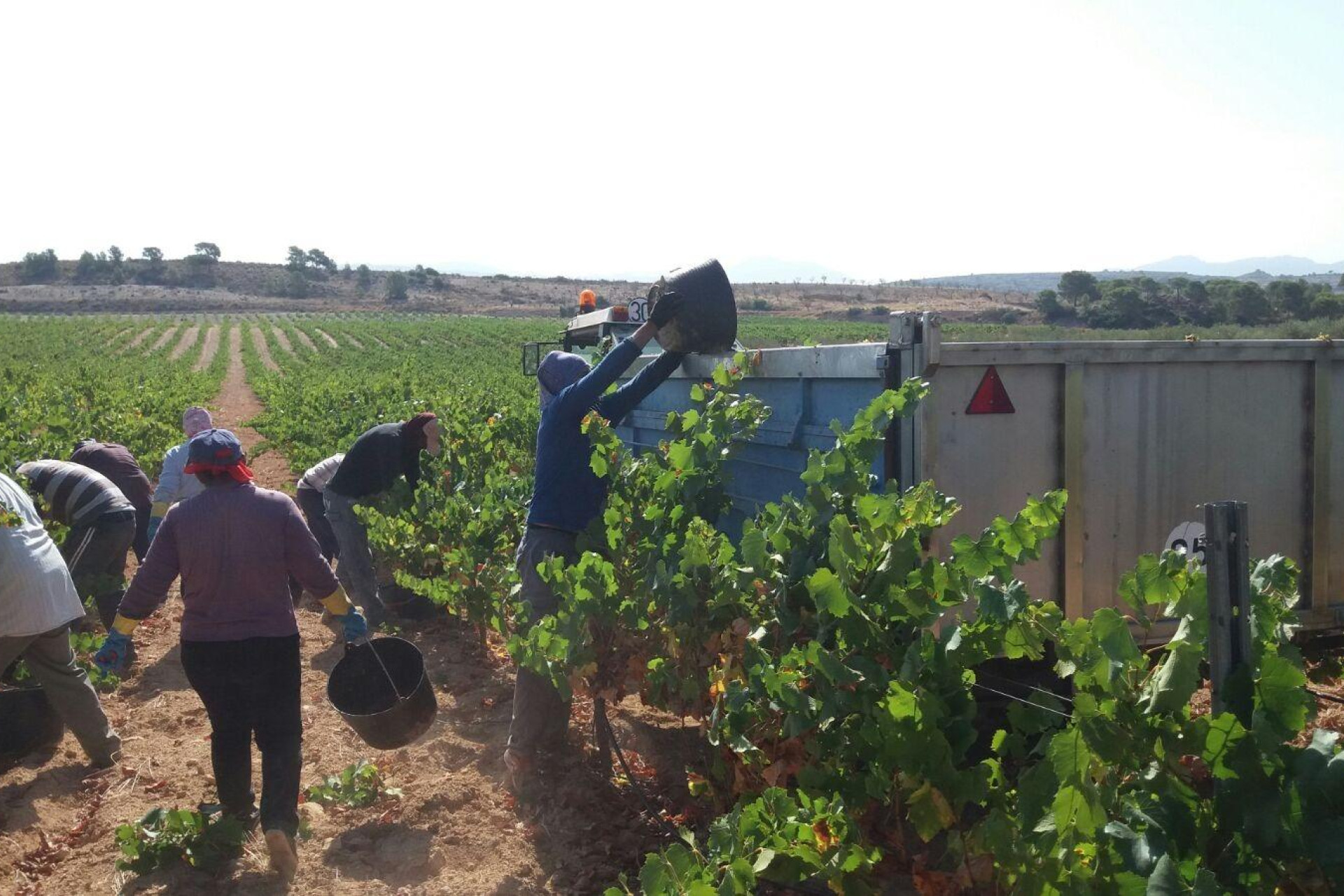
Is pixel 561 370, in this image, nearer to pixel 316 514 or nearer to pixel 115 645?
pixel 115 645

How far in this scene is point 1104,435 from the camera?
15.4ft

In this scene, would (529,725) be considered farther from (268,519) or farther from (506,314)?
(506,314)

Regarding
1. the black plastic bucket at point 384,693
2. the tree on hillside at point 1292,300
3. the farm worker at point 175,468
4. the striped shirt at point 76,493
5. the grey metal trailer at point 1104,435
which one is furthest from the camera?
the tree on hillside at point 1292,300

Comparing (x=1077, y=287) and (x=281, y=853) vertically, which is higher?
(x=1077, y=287)

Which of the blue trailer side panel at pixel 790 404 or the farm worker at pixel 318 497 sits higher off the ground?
the blue trailer side panel at pixel 790 404

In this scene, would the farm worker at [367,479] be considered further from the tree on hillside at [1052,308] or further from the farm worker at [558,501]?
the tree on hillside at [1052,308]

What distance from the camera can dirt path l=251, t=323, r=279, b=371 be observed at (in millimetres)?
45375

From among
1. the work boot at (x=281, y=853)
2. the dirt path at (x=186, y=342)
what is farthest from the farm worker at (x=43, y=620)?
the dirt path at (x=186, y=342)

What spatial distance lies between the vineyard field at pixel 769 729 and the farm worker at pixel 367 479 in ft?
0.72

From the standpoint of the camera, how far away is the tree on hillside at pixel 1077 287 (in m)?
58.5

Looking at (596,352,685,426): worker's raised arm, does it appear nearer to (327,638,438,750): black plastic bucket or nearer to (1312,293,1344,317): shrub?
(327,638,438,750): black plastic bucket

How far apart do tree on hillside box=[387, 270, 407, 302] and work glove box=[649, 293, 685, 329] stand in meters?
114

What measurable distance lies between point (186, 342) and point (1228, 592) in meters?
65.0

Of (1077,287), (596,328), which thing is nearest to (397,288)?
(1077,287)
